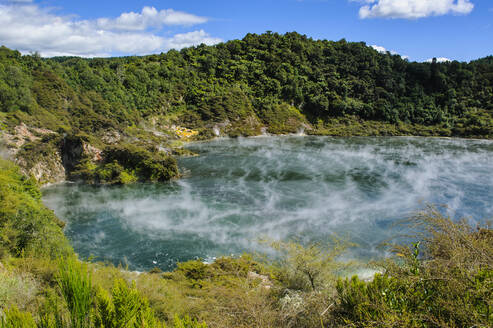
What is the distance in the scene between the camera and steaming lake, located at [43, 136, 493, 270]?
20.6 m

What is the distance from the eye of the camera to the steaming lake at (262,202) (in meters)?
20.6

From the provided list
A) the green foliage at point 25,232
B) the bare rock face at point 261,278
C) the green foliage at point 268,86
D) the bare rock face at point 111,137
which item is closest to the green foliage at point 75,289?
the bare rock face at point 261,278

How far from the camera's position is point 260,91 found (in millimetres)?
79688

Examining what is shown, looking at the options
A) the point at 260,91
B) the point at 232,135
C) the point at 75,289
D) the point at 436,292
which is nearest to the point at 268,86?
the point at 260,91

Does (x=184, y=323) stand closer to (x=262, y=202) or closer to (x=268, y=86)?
(x=262, y=202)

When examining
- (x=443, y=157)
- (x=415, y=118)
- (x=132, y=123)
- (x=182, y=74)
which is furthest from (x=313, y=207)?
(x=415, y=118)

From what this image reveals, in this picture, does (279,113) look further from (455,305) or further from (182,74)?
(455,305)

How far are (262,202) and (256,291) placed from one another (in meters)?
17.1

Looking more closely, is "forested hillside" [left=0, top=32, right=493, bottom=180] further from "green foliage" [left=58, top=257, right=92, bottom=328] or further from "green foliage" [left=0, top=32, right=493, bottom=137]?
"green foliage" [left=58, top=257, right=92, bottom=328]

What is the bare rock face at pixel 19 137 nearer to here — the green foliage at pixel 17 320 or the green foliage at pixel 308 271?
the green foliage at pixel 308 271

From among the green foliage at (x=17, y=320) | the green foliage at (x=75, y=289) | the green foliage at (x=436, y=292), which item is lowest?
the green foliage at (x=436, y=292)

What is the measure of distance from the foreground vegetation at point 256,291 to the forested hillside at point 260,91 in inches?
1239

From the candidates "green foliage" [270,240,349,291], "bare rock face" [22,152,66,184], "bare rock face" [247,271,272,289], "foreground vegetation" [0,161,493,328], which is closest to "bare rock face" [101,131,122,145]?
"bare rock face" [22,152,66,184]

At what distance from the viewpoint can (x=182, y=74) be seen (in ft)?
243
